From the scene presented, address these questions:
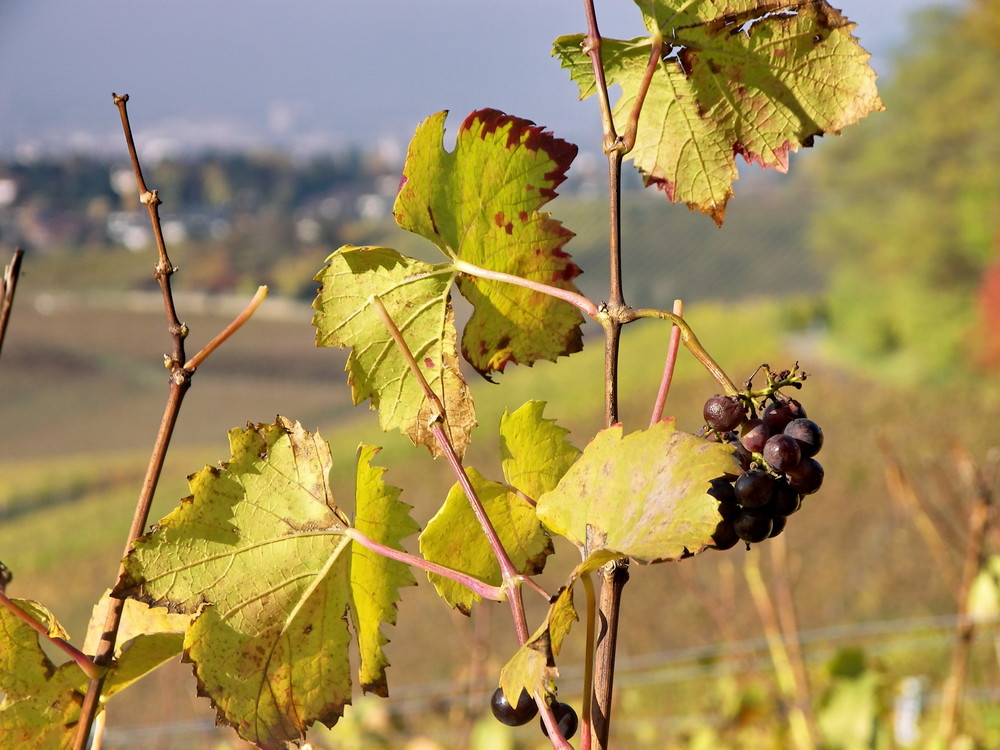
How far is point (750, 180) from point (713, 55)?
74.7 feet

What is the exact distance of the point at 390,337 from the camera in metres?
0.30

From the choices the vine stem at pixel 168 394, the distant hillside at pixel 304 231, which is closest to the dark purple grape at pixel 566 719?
the vine stem at pixel 168 394

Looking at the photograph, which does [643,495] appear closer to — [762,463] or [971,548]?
[762,463]

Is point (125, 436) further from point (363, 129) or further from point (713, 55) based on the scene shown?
point (363, 129)

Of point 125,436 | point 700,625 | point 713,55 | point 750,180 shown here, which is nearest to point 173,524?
point 713,55

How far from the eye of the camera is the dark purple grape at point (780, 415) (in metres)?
0.27

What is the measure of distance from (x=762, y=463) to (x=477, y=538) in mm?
83

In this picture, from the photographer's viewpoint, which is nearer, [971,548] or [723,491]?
[723,491]

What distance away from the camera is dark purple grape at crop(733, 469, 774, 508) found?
0.81ft

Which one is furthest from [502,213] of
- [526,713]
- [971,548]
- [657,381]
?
[657,381]

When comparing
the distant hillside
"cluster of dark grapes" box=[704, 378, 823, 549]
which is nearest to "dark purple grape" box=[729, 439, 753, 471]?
"cluster of dark grapes" box=[704, 378, 823, 549]

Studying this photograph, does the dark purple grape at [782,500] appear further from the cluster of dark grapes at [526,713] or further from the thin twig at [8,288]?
the thin twig at [8,288]

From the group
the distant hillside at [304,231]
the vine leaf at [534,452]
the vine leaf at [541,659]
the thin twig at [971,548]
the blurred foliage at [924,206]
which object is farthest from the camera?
the blurred foliage at [924,206]

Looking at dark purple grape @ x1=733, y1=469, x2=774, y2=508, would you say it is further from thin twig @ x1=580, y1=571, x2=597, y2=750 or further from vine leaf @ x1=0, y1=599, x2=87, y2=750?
vine leaf @ x1=0, y1=599, x2=87, y2=750
